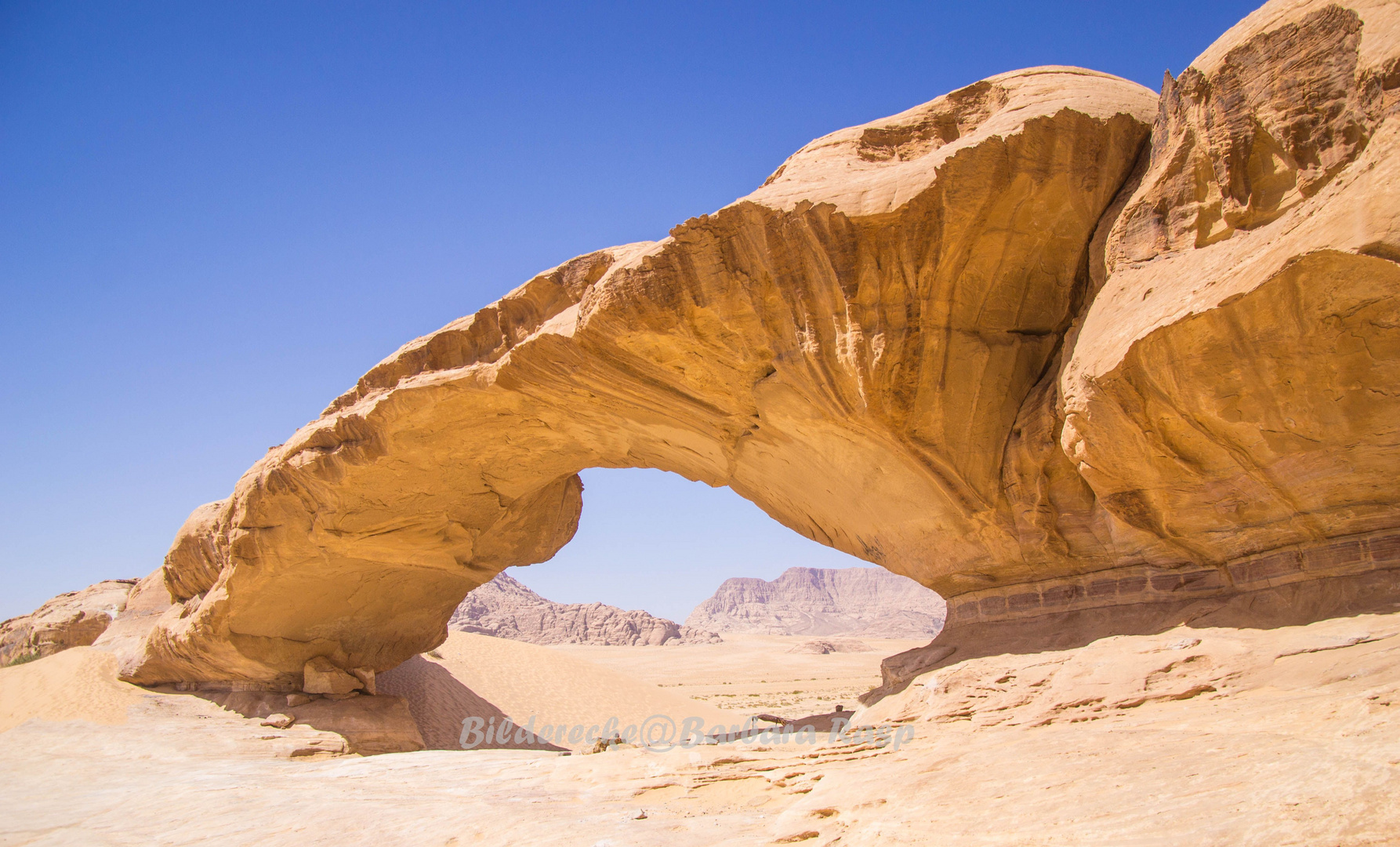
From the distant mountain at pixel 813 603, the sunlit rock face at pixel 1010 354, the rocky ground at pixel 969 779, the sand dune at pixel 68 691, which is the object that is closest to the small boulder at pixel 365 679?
the sunlit rock face at pixel 1010 354

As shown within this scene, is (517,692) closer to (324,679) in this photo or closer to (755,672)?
(324,679)

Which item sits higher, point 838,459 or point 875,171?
point 875,171

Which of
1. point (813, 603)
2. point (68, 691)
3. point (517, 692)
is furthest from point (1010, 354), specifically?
point (813, 603)

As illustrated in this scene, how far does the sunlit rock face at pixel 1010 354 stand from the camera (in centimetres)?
502

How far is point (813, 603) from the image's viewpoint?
142 meters

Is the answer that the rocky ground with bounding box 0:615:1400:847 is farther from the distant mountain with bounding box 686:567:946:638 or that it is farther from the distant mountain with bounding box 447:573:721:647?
the distant mountain with bounding box 686:567:946:638

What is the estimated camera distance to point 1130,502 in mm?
6316

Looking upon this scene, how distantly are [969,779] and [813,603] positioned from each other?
141527 millimetres

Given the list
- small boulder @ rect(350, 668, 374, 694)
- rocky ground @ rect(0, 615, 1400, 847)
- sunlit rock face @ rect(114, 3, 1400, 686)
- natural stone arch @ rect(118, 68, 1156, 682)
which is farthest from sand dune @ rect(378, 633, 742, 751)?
rocky ground @ rect(0, 615, 1400, 847)

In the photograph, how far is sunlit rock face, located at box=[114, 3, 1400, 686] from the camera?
5023 mm

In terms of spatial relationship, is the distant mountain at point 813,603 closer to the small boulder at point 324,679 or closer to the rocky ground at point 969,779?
the small boulder at point 324,679

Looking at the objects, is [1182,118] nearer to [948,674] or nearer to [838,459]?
[838,459]


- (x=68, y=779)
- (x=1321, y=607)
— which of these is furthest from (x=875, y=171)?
(x=68, y=779)

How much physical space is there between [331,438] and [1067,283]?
32.4 ft
